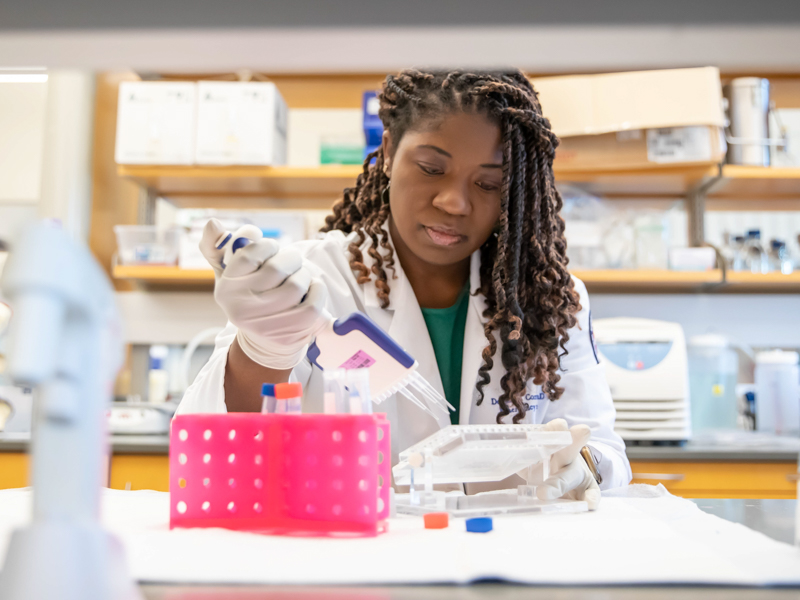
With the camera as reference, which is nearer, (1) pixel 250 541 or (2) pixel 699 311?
(1) pixel 250 541

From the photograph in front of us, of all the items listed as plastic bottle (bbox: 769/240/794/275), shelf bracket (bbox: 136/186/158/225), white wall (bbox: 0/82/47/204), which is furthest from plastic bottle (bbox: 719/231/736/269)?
white wall (bbox: 0/82/47/204)

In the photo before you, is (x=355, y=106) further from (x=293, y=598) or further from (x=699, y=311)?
(x=293, y=598)

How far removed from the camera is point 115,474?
6.56ft

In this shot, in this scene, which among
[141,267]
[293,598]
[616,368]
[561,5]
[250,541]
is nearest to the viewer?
[561,5]

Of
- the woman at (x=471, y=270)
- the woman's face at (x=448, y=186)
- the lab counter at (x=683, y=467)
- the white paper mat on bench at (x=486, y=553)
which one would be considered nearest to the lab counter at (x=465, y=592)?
the white paper mat on bench at (x=486, y=553)

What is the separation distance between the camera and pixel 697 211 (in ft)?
8.75

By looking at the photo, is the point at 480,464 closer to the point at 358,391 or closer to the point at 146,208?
the point at 358,391

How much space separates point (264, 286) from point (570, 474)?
1.44 feet

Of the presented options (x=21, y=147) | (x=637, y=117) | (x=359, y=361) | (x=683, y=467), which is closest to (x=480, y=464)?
(x=359, y=361)

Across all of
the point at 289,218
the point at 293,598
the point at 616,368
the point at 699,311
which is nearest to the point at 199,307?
the point at 289,218

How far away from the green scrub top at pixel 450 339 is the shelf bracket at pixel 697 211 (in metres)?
1.56

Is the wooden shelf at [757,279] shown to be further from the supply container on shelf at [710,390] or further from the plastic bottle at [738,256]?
the supply container on shelf at [710,390]

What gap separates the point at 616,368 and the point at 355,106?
1.54m

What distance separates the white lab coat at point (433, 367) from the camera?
1229mm
